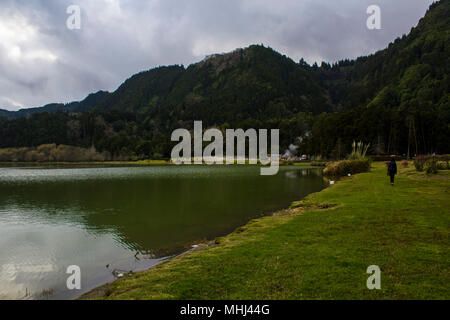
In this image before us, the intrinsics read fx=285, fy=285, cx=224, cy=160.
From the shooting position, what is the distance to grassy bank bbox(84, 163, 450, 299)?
17.7 ft

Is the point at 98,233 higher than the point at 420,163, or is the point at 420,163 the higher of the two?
the point at 420,163

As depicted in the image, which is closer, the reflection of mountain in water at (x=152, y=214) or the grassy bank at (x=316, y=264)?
the grassy bank at (x=316, y=264)

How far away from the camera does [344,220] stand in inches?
443

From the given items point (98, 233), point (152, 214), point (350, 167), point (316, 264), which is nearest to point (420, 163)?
point (350, 167)

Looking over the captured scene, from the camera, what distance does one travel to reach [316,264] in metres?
6.62

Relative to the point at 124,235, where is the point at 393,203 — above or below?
above

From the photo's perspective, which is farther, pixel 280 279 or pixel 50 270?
pixel 50 270

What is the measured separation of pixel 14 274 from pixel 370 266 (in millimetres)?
10299

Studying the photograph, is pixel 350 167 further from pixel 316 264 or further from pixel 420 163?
pixel 316 264

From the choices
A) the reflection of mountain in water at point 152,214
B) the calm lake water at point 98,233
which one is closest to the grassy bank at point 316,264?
the calm lake water at point 98,233

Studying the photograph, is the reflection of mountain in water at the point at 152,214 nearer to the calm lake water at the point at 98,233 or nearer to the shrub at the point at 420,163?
the calm lake water at the point at 98,233

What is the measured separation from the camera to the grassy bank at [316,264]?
540 cm
